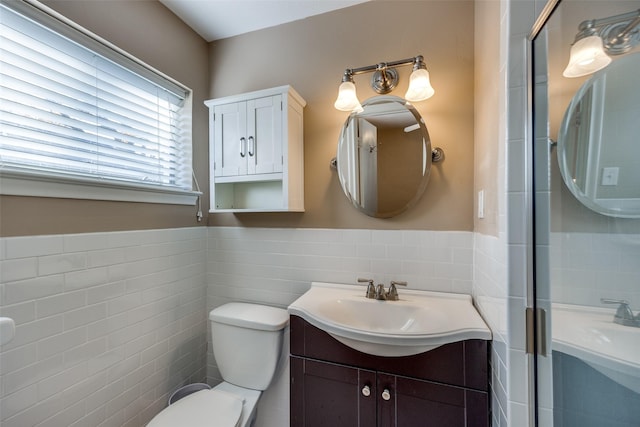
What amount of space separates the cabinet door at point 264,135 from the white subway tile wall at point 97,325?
2.09 ft

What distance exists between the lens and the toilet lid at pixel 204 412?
1007 millimetres

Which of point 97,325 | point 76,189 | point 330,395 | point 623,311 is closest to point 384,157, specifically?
point 623,311

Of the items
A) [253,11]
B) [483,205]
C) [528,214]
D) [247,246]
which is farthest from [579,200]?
[253,11]

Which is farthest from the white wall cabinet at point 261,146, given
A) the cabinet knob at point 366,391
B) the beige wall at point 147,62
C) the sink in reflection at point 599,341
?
the sink in reflection at point 599,341

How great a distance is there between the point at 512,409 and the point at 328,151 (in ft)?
4.13

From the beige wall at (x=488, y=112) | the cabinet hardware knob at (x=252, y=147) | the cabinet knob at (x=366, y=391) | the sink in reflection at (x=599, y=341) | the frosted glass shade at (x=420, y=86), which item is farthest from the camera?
the cabinet hardware knob at (x=252, y=147)

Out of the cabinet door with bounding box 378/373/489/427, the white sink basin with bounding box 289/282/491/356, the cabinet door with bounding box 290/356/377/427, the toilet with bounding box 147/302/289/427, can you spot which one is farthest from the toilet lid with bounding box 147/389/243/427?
the cabinet door with bounding box 378/373/489/427

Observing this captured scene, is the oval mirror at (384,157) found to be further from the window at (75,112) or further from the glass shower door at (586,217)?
the window at (75,112)

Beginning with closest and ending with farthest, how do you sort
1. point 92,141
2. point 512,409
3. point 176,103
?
point 512,409 → point 92,141 → point 176,103

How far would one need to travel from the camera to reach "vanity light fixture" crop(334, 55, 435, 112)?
3.74ft

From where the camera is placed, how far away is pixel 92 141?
1102 millimetres

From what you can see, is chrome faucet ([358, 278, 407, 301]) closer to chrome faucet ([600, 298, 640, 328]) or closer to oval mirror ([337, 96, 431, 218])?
oval mirror ([337, 96, 431, 218])

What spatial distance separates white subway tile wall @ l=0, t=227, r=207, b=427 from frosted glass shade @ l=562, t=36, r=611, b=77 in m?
1.81

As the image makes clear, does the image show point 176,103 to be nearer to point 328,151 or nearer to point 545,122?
point 328,151
